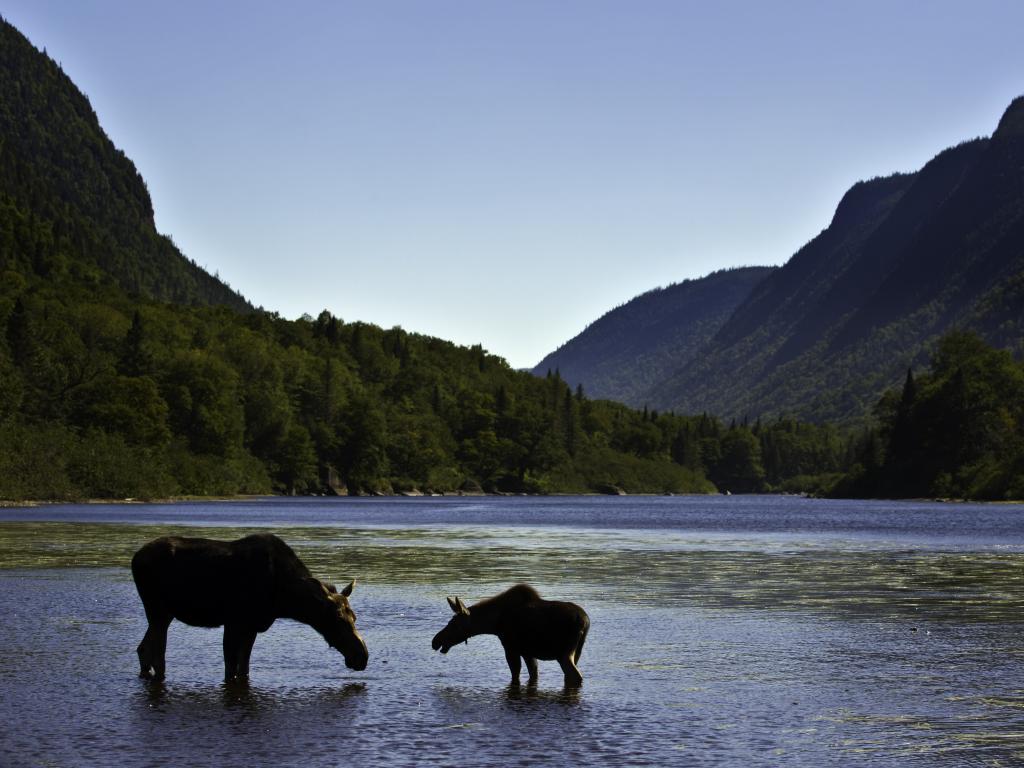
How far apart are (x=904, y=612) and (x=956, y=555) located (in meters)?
29.9

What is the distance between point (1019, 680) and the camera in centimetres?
2314

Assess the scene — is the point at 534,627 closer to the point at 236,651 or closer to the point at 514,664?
the point at 514,664

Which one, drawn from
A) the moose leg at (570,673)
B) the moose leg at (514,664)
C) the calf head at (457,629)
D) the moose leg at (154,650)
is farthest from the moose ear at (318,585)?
the moose leg at (570,673)

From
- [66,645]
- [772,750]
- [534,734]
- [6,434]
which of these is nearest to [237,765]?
[534,734]

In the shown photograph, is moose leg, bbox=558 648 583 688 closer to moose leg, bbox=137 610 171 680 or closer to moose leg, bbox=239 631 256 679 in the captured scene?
moose leg, bbox=239 631 256 679

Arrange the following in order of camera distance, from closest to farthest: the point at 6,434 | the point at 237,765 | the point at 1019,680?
the point at 237,765
the point at 1019,680
the point at 6,434

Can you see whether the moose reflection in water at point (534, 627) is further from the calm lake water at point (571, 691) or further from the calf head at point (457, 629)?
the calm lake water at point (571, 691)

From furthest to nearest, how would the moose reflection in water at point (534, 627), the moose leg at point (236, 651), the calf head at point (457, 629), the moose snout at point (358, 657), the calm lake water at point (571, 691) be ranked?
the calf head at point (457, 629), the moose snout at point (358, 657), the moose leg at point (236, 651), the moose reflection in water at point (534, 627), the calm lake water at point (571, 691)

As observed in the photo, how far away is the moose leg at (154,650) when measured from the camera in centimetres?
2300

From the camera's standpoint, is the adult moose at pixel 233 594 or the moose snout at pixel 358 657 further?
the moose snout at pixel 358 657

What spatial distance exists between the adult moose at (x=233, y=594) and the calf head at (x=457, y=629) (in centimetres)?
163

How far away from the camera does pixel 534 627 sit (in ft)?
73.9

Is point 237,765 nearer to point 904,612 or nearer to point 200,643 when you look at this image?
point 200,643

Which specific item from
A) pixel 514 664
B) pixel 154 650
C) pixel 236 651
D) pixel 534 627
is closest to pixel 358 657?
pixel 236 651
